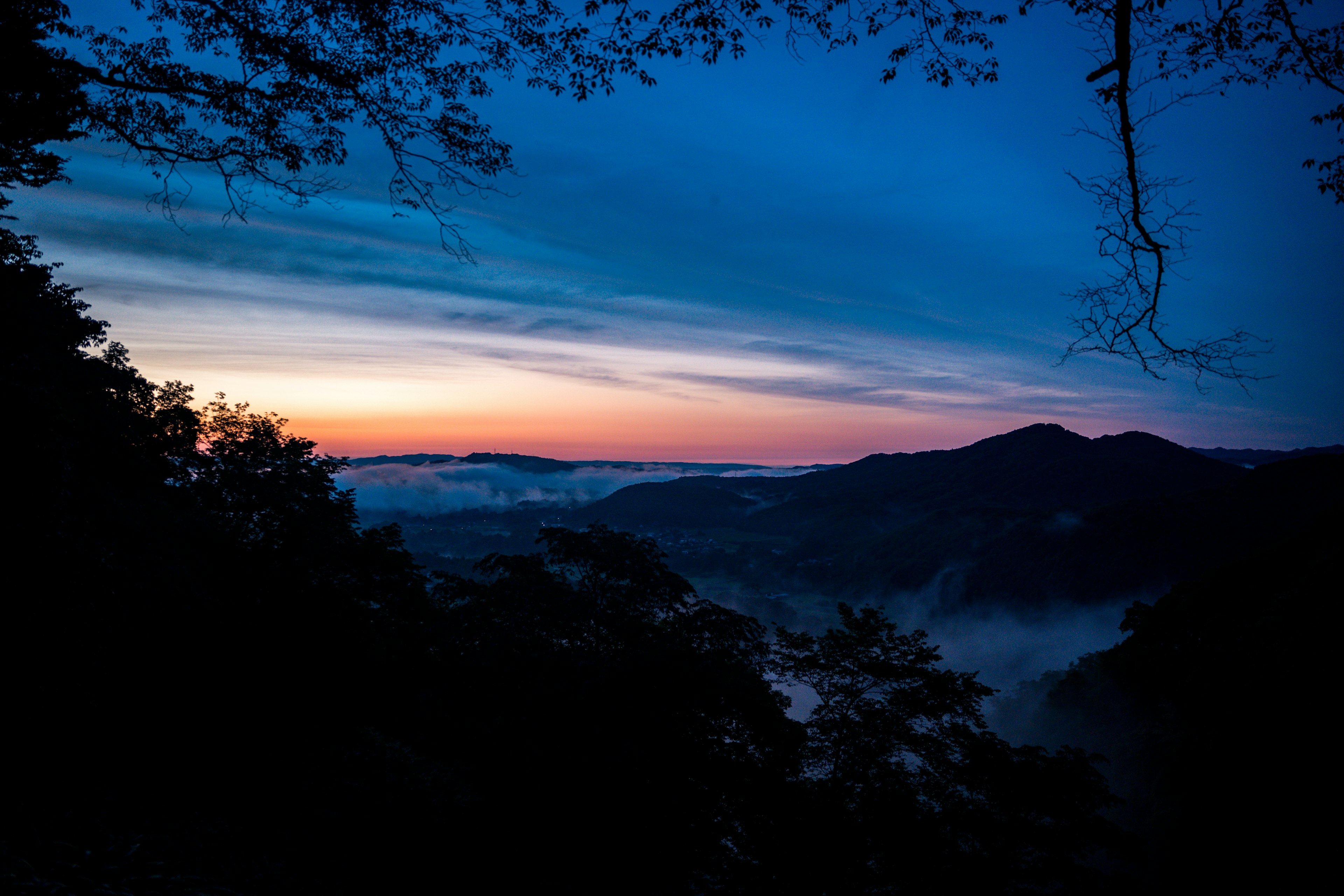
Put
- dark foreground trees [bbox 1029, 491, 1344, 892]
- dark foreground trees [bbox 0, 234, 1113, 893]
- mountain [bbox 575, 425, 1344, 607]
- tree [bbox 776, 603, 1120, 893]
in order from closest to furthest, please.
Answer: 1. dark foreground trees [bbox 0, 234, 1113, 893]
2. tree [bbox 776, 603, 1120, 893]
3. dark foreground trees [bbox 1029, 491, 1344, 892]
4. mountain [bbox 575, 425, 1344, 607]

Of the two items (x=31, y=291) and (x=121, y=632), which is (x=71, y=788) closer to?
(x=121, y=632)

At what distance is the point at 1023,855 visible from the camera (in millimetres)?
11828

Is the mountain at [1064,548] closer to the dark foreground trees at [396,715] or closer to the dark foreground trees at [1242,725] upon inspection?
the dark foreground trees at [1242,725]

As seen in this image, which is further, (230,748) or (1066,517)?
(1066,517)

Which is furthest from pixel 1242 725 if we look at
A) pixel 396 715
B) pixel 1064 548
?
pixel 1064 548

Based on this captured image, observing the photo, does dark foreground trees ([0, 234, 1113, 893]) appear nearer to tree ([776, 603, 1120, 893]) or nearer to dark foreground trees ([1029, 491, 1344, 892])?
tree ([776, 603, 1120, 893])

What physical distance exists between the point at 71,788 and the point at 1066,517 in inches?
6808

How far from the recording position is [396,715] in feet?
48.4

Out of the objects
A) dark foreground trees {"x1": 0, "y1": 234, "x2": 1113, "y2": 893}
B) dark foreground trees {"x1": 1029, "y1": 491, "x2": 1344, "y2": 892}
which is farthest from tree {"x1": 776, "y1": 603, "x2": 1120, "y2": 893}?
dark foreground trees {"x1": 1029, "y1": 491, "x2": 1344, "y2": 892}

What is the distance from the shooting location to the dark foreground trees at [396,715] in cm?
796

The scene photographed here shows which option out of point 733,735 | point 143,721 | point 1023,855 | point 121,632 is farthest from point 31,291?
point 1023,855

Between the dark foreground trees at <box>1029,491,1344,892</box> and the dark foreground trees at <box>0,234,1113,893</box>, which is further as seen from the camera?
the dark foreground trees at <box>1029,491,1344,892</box>

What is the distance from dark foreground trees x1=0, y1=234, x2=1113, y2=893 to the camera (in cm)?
796

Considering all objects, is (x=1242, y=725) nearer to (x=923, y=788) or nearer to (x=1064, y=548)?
(x=923, y=788)
